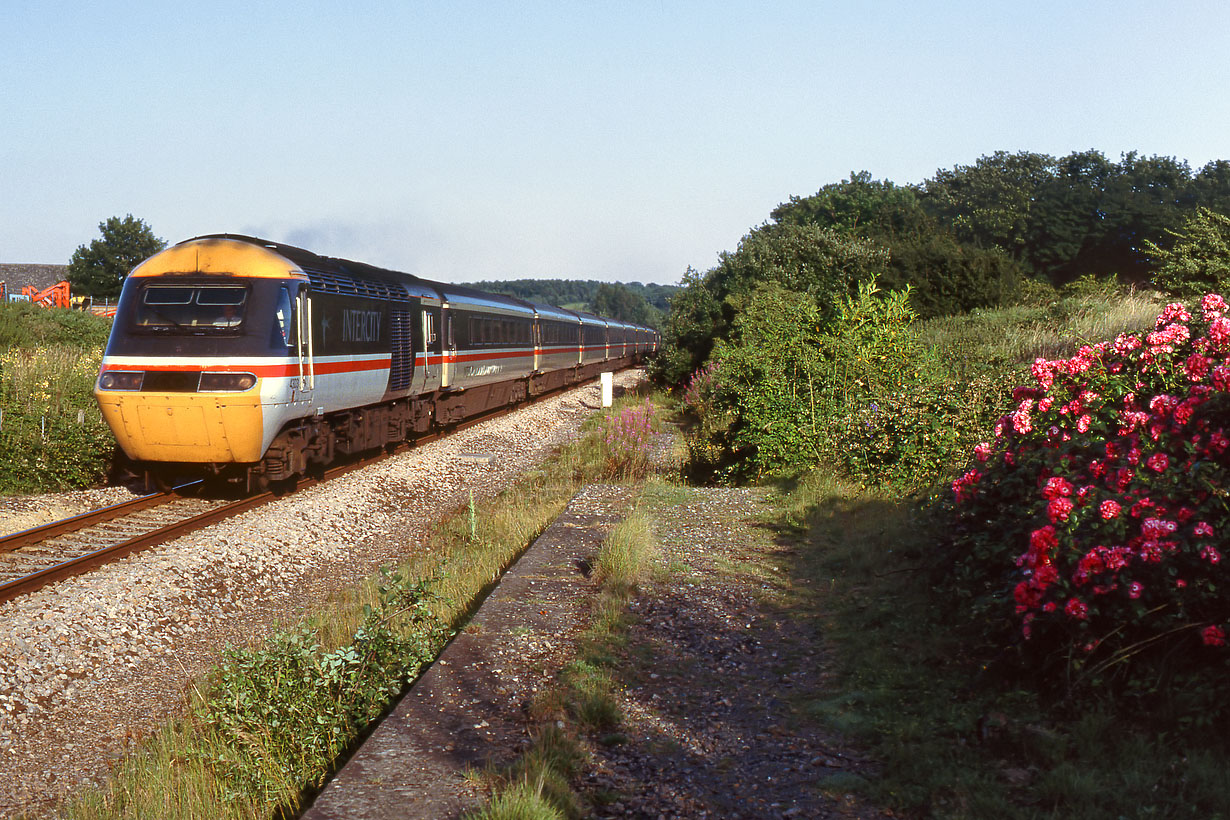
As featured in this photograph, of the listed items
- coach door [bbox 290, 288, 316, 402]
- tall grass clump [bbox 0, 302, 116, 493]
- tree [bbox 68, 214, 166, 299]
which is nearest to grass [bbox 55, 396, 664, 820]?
coach door [bbox 290, 288, 316, 402]

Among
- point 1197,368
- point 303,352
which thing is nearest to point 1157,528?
point 1197,368

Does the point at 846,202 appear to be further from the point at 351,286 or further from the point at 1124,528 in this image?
the point at 1124,528

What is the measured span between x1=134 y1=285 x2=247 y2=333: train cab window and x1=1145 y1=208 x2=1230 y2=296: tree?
18.0 m

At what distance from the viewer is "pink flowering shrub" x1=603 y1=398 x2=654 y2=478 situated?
1445cm

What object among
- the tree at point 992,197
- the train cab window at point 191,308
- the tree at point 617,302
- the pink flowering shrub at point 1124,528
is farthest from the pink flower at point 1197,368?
the tree at point 617,302

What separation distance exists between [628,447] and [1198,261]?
14035mm

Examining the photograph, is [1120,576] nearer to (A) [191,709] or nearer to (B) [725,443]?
(A) [191,709]

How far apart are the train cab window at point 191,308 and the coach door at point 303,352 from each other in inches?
25.7

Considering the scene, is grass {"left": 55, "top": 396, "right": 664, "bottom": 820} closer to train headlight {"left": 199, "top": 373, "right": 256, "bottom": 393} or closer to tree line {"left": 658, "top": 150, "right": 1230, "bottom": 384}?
train headlight {"left": 199, "top": 373, "right": 256, "bottom": 393}

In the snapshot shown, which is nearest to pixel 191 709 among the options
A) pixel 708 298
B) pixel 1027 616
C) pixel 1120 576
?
pixel 1027 616

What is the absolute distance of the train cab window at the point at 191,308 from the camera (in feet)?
34.8

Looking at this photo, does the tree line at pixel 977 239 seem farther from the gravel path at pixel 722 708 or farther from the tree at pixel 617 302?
the tree at pixel 617 302

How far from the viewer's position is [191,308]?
10.7m

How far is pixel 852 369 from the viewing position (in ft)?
42.4
